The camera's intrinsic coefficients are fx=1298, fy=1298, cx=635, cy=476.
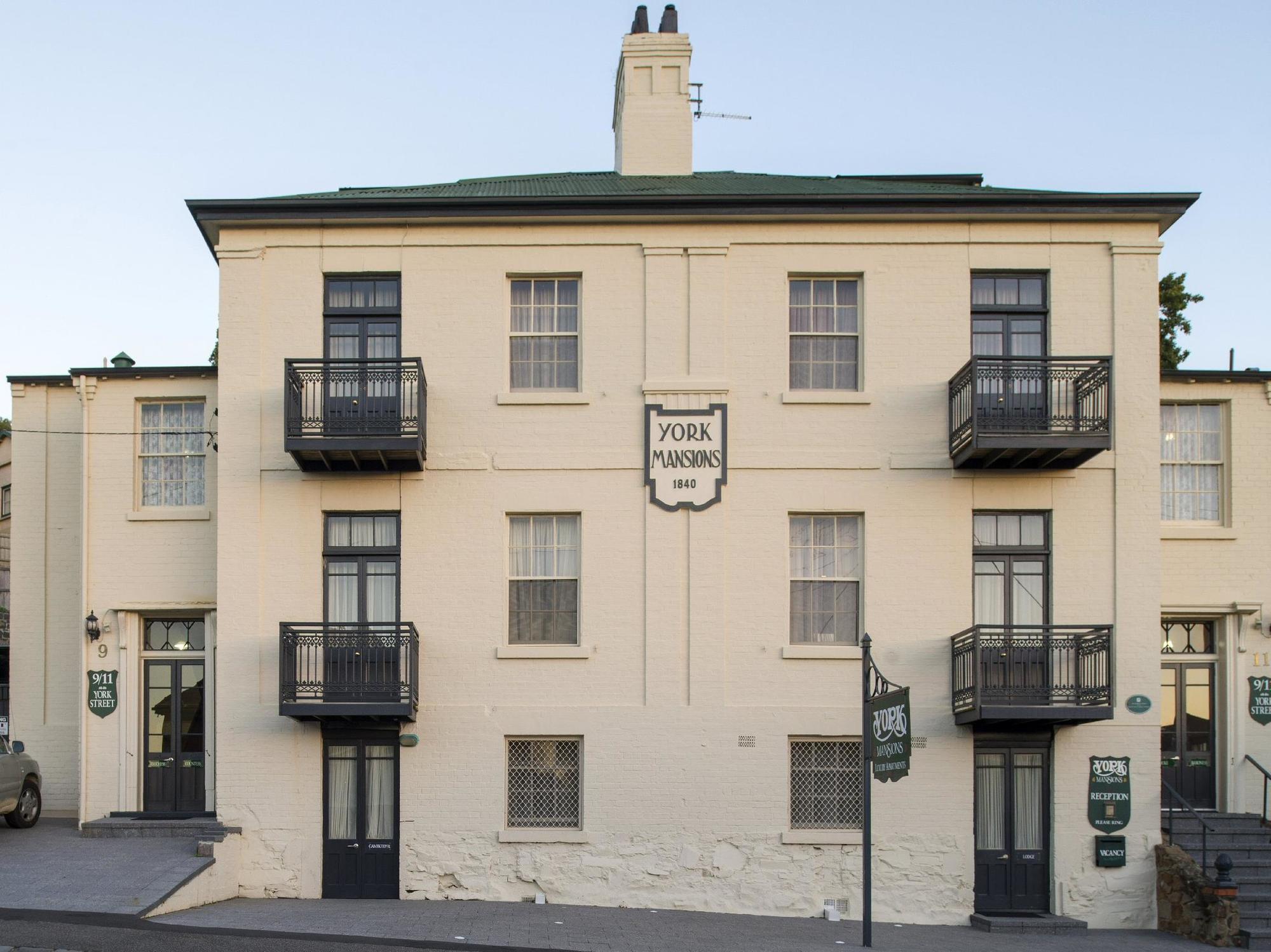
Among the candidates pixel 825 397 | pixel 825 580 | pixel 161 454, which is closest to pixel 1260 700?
pixel 825 580

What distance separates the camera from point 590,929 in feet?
49.1

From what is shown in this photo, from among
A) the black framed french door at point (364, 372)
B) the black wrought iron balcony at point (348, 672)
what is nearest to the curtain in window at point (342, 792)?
the black wrought iron balcony at point (348, 672)

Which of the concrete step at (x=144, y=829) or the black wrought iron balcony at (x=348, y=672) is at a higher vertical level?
the black wrought iron balcony at (x=348, y=672)

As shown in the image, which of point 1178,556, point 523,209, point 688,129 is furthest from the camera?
point 688,129

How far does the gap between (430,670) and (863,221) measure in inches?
327

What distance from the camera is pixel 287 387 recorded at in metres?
16.3

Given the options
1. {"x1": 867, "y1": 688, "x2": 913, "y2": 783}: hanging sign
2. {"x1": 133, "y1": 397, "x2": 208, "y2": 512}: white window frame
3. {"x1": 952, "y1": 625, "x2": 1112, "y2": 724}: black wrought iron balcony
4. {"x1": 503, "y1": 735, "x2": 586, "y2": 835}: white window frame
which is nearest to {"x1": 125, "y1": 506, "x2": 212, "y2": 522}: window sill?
{"x1": 133, "y1": 397, "x2": 208, "y2": 512}: white window frame

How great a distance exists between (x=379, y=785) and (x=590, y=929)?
369cm

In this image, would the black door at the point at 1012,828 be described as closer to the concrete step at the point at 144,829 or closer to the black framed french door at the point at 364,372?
the black framed french door at the point at 364,372

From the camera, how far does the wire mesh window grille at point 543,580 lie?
17250 mm

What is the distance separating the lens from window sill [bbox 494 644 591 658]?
17.0 m

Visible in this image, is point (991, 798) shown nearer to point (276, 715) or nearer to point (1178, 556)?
point (1178, 556)

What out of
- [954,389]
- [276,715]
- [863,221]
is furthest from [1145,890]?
[276,715]

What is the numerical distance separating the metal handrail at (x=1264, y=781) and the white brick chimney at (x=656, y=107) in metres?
11.8
